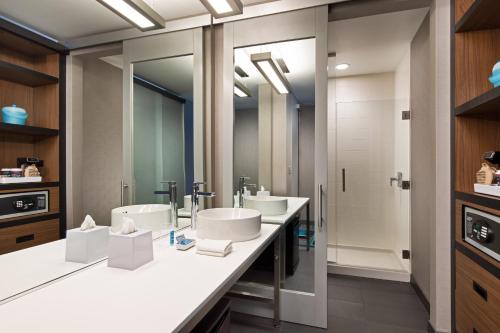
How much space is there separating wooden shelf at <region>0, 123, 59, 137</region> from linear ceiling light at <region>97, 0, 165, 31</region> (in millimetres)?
729

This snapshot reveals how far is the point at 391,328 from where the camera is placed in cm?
188

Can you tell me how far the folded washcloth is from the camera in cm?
116

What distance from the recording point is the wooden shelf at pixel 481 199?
1142mm

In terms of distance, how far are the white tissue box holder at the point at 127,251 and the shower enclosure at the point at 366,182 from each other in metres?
2.56

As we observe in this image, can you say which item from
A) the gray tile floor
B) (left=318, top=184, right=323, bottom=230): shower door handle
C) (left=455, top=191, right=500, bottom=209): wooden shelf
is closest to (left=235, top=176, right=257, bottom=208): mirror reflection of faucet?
(left=318, top=184, right=323, bottom=230): shower door handle

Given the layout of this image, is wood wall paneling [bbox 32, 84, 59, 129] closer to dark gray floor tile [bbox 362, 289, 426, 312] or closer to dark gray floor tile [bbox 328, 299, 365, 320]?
dark gray floor tile [bbox 328, 299, 365, 320]

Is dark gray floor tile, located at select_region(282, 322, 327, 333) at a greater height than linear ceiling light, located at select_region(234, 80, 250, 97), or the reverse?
linear ceiling light, located at select_region(234, 80, 250, 97)

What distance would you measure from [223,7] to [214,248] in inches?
51.7

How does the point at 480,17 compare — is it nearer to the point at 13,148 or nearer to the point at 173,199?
the point at 173,199

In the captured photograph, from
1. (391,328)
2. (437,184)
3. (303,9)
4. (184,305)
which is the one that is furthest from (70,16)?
(391,328)

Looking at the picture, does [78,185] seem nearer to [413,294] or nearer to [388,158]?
[413,294]

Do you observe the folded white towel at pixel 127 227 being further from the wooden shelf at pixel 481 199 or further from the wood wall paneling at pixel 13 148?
the wooden shelf at pixel 481 199

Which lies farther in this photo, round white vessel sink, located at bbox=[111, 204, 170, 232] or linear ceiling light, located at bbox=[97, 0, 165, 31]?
linear ceiling light, located at bbox=[97, 0, 165, 31]

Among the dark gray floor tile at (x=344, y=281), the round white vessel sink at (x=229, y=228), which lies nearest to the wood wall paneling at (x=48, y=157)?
the round white vessel sink at (x=229, y=228)
